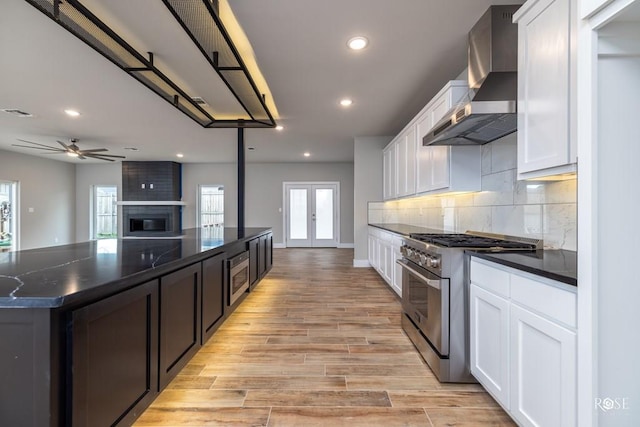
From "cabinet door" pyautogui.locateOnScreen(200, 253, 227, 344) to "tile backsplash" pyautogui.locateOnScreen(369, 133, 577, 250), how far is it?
7.62ft

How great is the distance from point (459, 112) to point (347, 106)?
2.39 metres

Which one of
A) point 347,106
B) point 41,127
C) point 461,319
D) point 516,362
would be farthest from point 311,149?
point 516,362

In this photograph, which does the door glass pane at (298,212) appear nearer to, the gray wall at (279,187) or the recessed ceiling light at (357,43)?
the gray wall at (279,187)

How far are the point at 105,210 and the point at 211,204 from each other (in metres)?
3.39

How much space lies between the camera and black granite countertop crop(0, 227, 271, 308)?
104cm

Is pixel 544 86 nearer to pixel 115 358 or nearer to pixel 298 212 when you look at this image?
pixel 115 358

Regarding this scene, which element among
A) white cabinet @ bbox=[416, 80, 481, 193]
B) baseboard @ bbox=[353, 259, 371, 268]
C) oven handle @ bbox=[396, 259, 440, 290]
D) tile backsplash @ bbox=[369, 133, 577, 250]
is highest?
white cabinet @ bbox=[416, 80, 481, 193]

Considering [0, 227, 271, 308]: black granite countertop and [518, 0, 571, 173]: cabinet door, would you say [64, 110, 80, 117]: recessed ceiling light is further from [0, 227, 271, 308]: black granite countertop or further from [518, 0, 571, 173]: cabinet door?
[518, 0, 571, 173]: cabinet door

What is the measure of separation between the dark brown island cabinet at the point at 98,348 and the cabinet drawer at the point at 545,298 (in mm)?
1758

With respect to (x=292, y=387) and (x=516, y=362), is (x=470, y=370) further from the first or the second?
(x=292, y=387)

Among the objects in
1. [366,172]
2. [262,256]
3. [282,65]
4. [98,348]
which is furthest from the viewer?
[366,172]

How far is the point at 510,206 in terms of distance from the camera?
2465 mm

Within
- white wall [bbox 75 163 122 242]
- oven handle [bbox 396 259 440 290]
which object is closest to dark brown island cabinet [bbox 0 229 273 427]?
oven handle [bbox 396 259 440 290]

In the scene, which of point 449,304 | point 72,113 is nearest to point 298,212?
point 72,113
